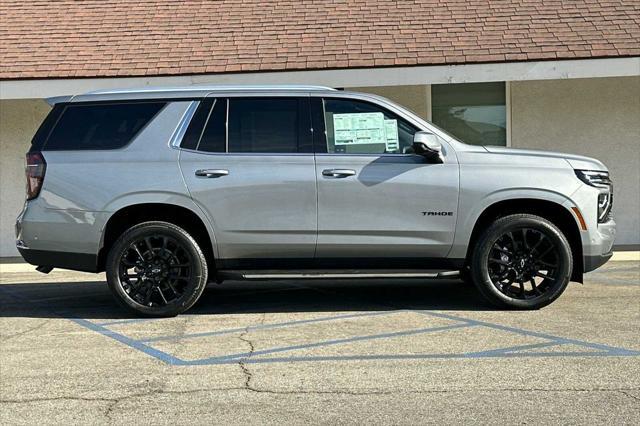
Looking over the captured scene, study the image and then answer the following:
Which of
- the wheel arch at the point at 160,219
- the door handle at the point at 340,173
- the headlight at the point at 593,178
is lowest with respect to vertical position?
the wheel arch at the point at 160,219

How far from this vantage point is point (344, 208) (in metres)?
7.58

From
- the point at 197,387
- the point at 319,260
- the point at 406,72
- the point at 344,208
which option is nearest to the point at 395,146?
the point at 344,208

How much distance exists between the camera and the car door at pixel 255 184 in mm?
7586

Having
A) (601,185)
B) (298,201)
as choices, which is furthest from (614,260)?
(298,201)

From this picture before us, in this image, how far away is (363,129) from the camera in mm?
7770

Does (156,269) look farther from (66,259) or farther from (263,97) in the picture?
(263,97)

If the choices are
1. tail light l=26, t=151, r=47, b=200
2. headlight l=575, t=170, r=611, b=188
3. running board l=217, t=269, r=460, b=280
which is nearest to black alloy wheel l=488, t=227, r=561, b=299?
running board l=217, t=269, r=460, b=280

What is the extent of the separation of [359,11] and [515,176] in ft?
21.0

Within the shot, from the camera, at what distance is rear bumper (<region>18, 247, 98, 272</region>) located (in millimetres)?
7656

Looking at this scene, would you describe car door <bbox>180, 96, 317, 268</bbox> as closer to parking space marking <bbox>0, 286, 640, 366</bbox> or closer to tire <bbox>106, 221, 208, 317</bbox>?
tire <bbox>106, 221, 208, 317</bbox>

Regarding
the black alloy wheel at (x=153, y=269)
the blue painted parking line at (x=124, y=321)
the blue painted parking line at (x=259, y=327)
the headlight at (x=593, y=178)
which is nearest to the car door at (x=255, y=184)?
the black alloy wheel at (x=153, y=269)

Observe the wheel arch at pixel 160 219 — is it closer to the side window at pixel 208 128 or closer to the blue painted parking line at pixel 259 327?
the side window at pixel 208 128

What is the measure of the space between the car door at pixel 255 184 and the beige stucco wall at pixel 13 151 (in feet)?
22.1

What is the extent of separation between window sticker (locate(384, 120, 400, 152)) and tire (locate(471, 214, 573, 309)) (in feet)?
3.72
